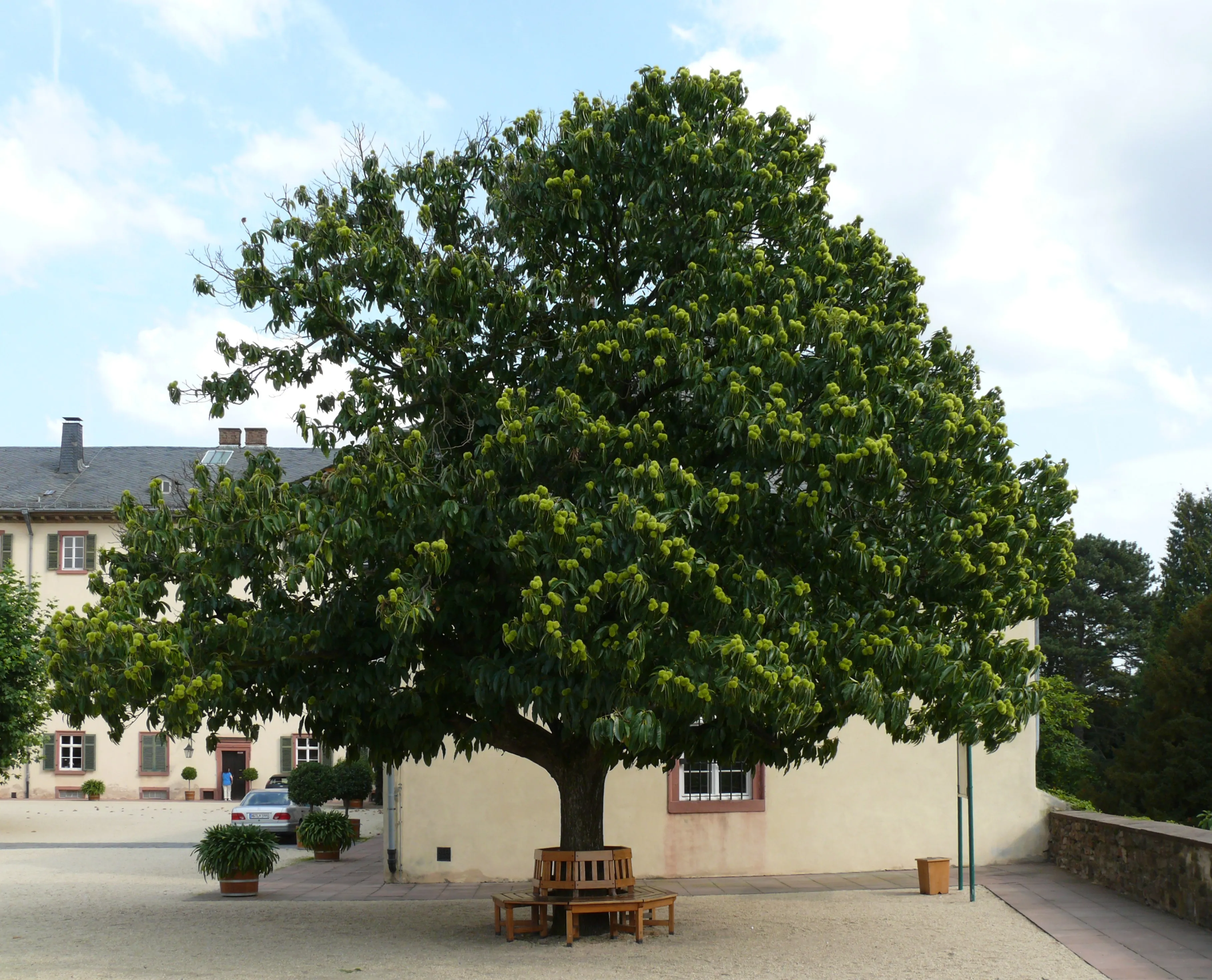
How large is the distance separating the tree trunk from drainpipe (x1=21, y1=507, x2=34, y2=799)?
37164mm

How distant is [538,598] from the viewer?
905 cm

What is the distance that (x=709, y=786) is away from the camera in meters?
17.9

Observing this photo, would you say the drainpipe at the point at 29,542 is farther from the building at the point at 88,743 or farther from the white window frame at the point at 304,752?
the white window frame at the point at 304,752

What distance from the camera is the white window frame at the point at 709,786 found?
1777 cm

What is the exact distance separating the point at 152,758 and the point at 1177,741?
111 feet

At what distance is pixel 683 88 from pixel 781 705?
5.73m

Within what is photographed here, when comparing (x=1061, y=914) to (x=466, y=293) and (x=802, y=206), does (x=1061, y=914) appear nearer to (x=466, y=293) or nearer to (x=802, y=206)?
(x=802, y=206)

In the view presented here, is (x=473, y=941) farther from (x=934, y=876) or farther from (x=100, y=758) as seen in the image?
(x=100, y=758)

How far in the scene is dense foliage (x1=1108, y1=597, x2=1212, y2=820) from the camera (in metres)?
25.6

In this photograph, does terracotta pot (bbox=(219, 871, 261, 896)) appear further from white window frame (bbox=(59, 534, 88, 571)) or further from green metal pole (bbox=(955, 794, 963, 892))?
white window frame (bbox=(59, 534, 88, 571))

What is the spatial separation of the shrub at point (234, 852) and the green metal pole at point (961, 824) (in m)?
8.48

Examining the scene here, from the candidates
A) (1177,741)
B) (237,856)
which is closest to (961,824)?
(237,856)

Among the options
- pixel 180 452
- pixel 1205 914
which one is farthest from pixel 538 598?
pixel 180 452

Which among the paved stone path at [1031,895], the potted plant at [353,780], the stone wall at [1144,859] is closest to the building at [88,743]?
the potted plant at [353,780]
